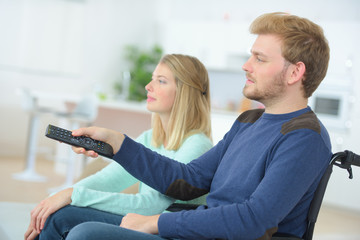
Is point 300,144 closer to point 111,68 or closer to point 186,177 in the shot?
point 186,177

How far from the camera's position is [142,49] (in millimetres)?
7426

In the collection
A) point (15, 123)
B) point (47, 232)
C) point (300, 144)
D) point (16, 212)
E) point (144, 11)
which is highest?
point (144, 11)

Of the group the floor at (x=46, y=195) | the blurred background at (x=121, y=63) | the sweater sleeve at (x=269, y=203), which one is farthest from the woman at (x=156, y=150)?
the blurred background at (x=121, y=63)

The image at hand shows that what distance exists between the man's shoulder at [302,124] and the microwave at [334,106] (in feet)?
13.8

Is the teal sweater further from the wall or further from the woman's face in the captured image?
the wall

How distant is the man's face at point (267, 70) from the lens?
137 cm

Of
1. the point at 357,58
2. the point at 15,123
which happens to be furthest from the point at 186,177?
the point at 15,123

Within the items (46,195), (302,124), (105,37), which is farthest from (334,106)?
(302,124)

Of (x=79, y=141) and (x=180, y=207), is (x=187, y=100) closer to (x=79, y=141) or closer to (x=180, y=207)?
(x=180, y=207)

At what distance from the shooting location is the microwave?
532cm

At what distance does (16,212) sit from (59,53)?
16.0ft

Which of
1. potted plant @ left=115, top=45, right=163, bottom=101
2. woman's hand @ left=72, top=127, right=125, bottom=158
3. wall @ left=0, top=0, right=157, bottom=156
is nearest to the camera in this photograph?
woman's hand @ left=72, top=127, right=125, bottom=158

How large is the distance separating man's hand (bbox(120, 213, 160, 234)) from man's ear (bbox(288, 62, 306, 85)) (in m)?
0.53

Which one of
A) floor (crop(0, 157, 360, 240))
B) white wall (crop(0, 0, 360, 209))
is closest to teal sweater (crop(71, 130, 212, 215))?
floor (crop(0, 157, 360, 240))
